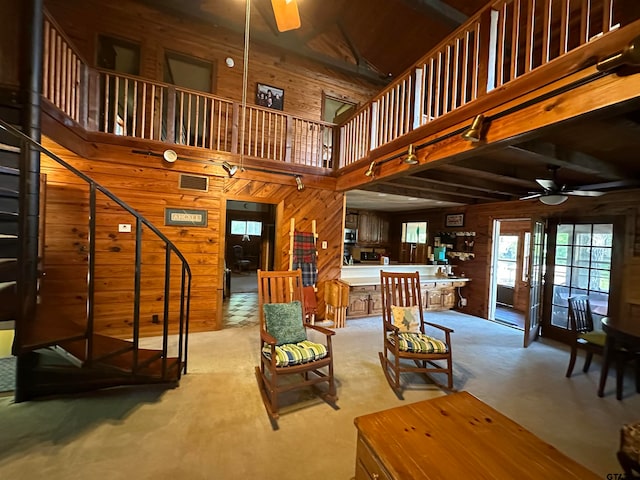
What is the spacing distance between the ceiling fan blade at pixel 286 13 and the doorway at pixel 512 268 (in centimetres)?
522

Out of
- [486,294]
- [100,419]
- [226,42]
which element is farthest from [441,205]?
[100,419]

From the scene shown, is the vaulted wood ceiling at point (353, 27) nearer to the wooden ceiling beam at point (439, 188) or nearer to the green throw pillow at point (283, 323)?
the wooden ceiling beam at point (439, 188)

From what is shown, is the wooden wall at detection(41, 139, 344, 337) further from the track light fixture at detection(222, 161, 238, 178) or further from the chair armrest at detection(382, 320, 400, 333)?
the chair armrest at detection(382, 320, 400, 333)

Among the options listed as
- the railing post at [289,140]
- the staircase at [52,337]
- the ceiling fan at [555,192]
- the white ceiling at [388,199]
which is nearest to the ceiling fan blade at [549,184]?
the ceiling fan at [555,192]

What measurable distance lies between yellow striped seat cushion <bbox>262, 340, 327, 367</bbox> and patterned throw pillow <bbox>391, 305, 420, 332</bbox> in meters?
1.09

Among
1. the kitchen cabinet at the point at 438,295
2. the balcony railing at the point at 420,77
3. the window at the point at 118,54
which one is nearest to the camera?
the balcony railing at the point at 420,77

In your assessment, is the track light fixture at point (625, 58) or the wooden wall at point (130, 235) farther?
the wooden wall at point (130, 235)

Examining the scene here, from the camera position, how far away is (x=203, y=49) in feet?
15.9

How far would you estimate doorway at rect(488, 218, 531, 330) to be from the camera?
Answer: 579cm

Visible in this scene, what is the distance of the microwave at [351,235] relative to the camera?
7.60 m

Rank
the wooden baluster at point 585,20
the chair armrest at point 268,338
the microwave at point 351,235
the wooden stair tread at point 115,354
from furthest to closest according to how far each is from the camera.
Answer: the microwave at point 351,235
the chair armrest at point 268,338
the wooden stair tread at point 115,354
the wooden baluster at point 585,20

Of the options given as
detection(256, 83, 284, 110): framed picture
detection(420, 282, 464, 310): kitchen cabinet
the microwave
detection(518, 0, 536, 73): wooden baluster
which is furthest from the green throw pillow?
the microwave

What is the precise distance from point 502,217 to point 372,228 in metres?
3.47

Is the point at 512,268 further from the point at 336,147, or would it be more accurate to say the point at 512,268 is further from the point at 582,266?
the point at 336,147
